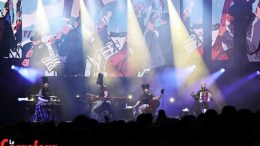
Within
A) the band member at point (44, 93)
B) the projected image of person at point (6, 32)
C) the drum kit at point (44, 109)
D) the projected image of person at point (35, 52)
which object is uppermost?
the projected image of person at point (6, 32)

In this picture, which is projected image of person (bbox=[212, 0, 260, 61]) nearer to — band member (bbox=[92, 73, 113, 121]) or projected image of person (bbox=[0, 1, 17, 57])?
band member (bbox=[92, 73, 113, 121])

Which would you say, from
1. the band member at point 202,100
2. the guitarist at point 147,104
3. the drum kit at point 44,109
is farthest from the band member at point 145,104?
the drum kit at point 44,109

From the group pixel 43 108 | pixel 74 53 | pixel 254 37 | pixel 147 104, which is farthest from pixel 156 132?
pixel 254 37

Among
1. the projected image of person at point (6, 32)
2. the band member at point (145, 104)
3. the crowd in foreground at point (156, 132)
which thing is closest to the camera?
the crowd in foreground at point (156, 132)

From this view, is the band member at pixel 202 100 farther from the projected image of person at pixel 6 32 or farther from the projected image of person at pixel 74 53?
the projected image of person at pixel 6 32

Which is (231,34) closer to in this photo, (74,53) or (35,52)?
(74,53)

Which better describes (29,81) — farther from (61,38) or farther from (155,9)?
(155,9)

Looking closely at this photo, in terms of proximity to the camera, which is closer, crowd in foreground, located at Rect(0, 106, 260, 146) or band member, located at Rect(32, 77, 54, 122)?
crowd in foreground, located at Rect(0, 106, 260, 146)

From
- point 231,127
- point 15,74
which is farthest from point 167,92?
point 231,127

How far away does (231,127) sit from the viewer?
6094mm

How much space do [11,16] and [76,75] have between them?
12.0ft

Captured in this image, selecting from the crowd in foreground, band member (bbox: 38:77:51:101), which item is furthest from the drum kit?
the crowd in foreground

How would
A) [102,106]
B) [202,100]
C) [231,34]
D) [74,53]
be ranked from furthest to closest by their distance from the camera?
[231,34] < [74,53] < [202,100] < [102,106]

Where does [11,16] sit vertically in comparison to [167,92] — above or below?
above
